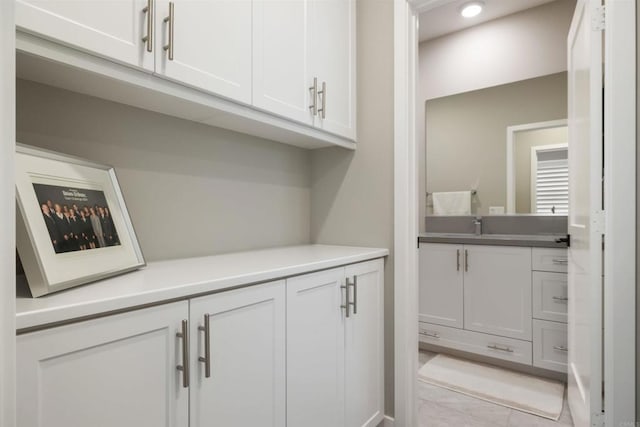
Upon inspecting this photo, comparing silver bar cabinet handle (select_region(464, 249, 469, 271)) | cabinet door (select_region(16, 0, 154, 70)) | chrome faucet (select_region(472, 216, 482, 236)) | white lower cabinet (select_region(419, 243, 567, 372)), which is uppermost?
cabinet door (select_region(16, 0, 154, 70))

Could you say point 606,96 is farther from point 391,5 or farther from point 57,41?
point 57,41

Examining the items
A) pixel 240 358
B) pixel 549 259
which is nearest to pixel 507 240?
pixel 549 259

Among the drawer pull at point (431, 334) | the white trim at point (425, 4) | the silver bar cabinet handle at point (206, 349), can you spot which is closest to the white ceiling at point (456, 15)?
the white trim at point (425, 4)

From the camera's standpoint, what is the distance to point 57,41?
0.79 metres

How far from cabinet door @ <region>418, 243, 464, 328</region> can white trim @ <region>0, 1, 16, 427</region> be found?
2.66 m

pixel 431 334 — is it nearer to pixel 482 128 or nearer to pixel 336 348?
pixel 336 348

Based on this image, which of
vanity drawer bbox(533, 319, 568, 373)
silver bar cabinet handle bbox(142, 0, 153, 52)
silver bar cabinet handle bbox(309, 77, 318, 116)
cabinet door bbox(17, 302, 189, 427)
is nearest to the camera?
cabinet door bbox(17, 302, 189, 427)

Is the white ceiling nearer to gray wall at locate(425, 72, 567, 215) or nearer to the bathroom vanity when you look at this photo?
gray wall at locate(425, 72, 567, 215)

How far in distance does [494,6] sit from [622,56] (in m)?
1.90

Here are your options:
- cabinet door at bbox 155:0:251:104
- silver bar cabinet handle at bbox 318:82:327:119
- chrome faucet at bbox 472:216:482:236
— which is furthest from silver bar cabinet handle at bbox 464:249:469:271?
cabinet door at bbox 155:0:251:104

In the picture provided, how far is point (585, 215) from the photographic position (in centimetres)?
154

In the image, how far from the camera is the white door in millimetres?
1357

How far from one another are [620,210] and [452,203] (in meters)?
1.85

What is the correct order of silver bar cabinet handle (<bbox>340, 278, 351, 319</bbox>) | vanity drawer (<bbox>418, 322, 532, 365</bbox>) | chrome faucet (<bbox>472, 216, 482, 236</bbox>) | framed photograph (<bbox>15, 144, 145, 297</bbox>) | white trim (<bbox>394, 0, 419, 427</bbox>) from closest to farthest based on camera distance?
framed photograph (<bbox>15, 144, 145, 297</bbox>) < silver bar cabinet handle (<bbox>340, 278, 351, 319</bbox>) < white trim (<bbox>394, 0, 419, 427</bbox>) < vanity drawer (<bbox>418, 322, 532, 365</bbox>) < chrome faucet (<bbox>472, 216, 482, 236</bbox>)
